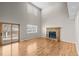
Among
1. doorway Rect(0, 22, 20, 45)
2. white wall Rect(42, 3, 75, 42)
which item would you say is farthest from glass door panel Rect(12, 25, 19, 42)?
white wall Rect(42, 3, 75, 42)

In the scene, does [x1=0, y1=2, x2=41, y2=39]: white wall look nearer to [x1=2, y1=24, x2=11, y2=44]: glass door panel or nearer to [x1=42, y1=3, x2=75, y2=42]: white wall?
[x1=42, y1=3, x2=75, y2=42]: white wall

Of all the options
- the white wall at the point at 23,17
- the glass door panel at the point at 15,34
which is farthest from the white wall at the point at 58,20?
the glass door panel at the point at 15,34

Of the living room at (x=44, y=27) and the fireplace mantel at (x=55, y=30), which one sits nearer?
the living room at (x=44, y=27)

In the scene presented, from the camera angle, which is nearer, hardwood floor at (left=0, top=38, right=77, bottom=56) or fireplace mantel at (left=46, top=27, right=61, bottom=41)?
hardwood floor at (left=0, top=38, right=77, bottom=56)

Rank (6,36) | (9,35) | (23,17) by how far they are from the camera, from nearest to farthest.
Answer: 1. (9,35)
2. (6,36)
3. (23,17)

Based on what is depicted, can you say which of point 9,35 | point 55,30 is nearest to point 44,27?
point 55,30

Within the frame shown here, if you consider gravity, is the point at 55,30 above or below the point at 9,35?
above

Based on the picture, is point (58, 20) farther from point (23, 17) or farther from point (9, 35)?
point (9, 35)

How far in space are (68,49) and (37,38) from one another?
94 centimetres

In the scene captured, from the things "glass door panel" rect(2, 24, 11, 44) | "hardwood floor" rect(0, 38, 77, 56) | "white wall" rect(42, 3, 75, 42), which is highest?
"white wall" rect(42, 3, 75, 42)

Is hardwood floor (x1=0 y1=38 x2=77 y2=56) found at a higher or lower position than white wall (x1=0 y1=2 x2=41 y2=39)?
lower

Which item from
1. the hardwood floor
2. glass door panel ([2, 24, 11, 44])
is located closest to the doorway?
glass door panel ([2, 24, 11, 44])

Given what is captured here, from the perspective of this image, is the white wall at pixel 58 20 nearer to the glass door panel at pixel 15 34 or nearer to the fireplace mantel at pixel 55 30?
the fireplace mantel at pixel 55 30

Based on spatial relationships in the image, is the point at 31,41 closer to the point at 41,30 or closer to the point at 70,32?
the point at 41,30
